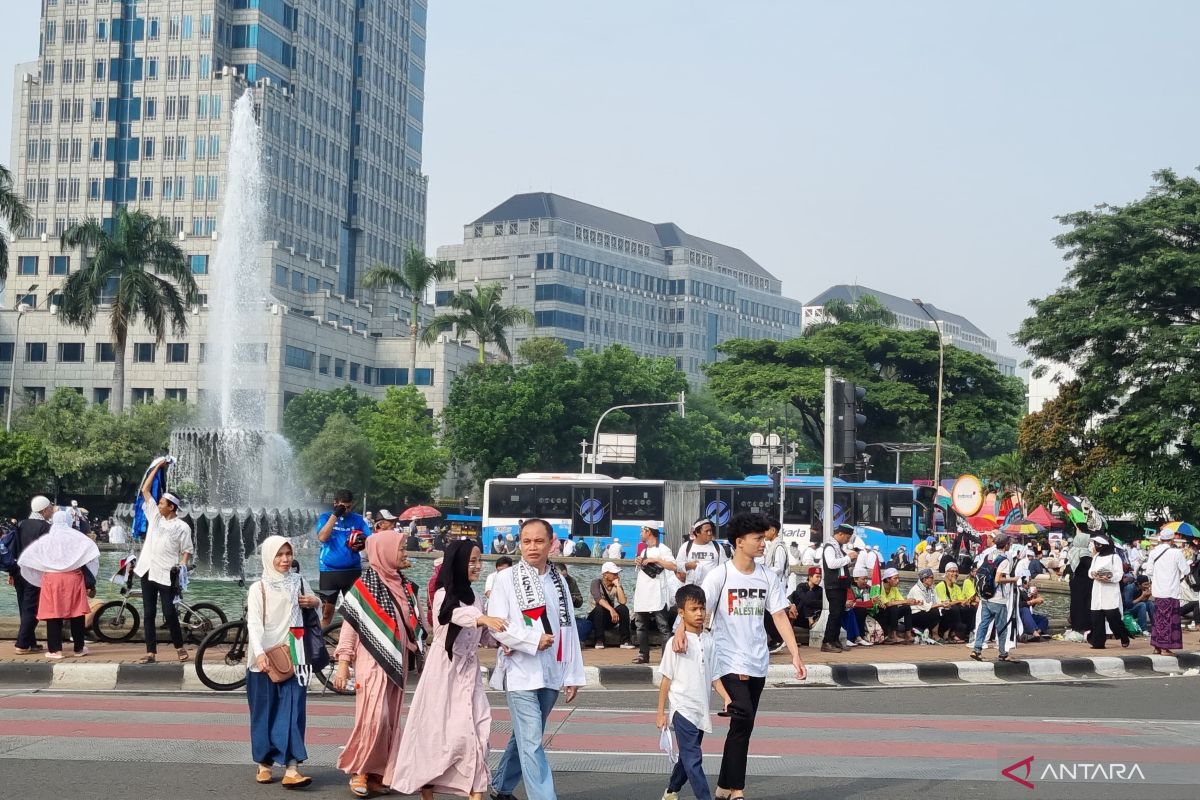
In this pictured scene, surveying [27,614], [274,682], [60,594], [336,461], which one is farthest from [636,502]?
[274,682]

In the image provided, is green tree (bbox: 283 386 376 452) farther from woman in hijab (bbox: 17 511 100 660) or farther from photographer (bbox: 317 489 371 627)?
photographer (bbox: 317 489 371 627)

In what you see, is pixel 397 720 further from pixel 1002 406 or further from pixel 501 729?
pixel 1002 406

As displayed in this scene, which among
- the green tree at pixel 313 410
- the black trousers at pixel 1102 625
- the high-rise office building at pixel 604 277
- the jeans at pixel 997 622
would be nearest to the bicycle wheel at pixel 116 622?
the jeans at pixel 997 622

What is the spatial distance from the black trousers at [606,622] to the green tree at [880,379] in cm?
4749

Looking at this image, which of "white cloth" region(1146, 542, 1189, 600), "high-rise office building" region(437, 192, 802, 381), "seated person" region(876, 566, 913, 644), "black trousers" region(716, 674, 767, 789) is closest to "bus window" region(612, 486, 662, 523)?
"seated person" region(876, 566, 913, 644)

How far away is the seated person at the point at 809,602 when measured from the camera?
18.5 m

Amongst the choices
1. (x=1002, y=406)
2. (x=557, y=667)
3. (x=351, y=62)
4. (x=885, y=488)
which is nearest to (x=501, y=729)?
(x=557, y=667)

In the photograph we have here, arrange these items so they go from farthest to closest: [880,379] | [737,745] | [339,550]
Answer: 1. [880,379]
2. [339,550]
3. [737,745]

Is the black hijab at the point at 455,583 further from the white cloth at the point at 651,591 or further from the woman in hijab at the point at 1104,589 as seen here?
the woman in hijab at the point at 1104,589

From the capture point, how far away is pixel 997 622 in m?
17.2

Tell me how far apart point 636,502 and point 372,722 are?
42.3 meters

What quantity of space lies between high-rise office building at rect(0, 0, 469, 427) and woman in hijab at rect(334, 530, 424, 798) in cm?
8121

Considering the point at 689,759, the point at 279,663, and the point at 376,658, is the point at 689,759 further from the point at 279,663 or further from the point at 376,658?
the point at 279,663

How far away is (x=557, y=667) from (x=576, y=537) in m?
43.2
